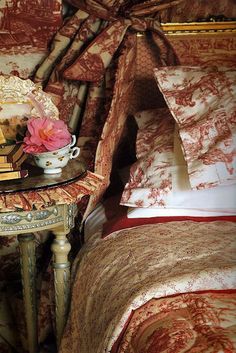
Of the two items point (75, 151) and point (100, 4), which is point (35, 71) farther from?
point (75, 151)

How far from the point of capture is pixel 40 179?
1.65 meters

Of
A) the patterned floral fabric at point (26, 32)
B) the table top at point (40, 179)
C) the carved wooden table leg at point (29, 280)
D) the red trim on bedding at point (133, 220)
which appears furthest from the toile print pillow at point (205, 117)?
the carved wooden table leg at point (29, 280)

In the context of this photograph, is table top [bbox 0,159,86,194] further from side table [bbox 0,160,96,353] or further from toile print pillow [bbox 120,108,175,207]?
toile print pillow [bbox 120,108,175,207]

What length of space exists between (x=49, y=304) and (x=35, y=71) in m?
0.83

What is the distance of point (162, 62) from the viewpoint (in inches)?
86.1

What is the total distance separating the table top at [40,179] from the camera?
1582 mm

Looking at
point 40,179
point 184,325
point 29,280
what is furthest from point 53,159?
point 184,325

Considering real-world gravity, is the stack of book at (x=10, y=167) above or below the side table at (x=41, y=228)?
above

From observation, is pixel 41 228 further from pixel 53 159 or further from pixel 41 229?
pixel 53 159

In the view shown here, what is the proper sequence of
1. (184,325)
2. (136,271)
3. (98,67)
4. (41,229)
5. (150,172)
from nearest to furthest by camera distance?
(184,325), (136,271), (41,229), (150,172), (98,67)

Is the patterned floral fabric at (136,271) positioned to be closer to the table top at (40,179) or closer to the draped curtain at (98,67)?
the table top at (40,179)

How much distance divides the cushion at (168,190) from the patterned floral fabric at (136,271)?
2.8 inches

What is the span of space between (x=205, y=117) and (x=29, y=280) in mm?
756

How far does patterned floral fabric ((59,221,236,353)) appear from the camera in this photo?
136 centimetres
